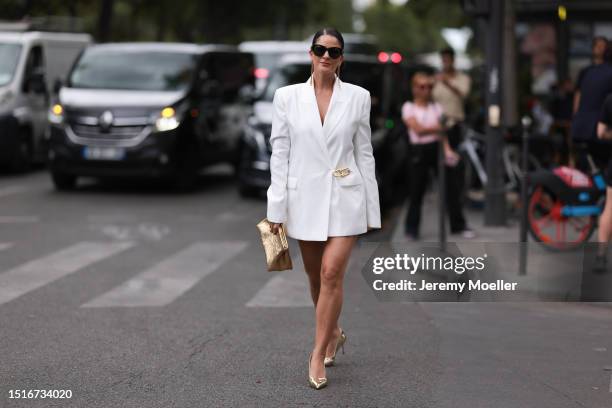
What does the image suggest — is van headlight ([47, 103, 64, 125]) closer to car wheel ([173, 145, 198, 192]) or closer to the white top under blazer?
car wheel ([173, 145, 198, 192])

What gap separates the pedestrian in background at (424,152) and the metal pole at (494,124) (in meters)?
0.42

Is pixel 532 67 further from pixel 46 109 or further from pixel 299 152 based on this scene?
pixel 299 152

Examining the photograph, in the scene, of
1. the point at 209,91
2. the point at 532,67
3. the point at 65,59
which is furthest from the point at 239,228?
the point at 532,67

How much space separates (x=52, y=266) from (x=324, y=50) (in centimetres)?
479

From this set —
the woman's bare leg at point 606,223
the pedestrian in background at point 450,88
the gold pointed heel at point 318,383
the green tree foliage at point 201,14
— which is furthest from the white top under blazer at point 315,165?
the green tree foliage at point 201,14

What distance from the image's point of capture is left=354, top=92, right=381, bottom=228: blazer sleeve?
5863 millimetres

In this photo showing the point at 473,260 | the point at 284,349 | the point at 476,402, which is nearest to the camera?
the point at 476,402

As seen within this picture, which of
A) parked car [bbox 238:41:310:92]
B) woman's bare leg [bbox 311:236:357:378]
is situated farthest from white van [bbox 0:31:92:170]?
woman's bare leg [bbox 311:236:357:378]

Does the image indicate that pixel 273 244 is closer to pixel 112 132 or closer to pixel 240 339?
pixel 240 339

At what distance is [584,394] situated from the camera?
5.67 metres

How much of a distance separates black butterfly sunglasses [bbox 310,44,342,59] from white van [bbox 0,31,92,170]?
1268cm

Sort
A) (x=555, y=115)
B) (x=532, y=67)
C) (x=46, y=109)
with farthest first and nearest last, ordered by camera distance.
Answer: (x=532, y=67), (x=46, y=109), (x=555, y=115)

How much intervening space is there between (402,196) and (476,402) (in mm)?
11244

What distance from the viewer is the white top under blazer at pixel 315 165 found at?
576cm
